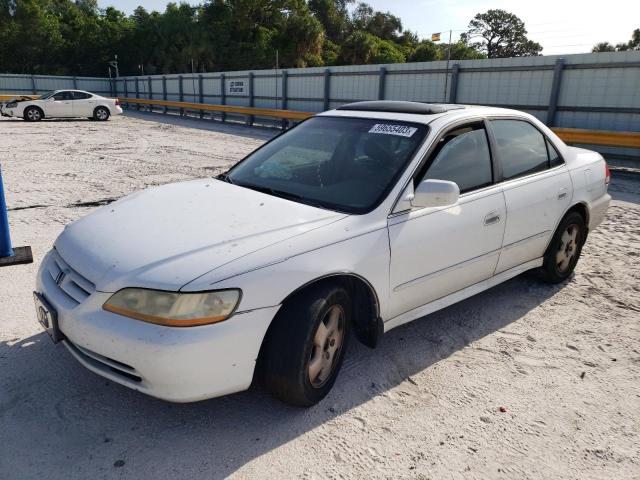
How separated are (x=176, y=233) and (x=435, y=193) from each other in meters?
1.47

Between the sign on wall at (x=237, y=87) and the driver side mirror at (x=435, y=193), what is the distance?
23053 mm

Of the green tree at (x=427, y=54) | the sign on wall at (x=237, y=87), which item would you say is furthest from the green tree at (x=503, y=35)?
the sign on wall at (x=237, y=87)

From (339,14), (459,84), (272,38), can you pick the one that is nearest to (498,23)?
(339,14)

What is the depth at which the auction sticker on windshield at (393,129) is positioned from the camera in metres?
3.36

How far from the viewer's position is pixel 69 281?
2645mm

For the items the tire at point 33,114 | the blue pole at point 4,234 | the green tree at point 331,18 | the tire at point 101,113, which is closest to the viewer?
the blue pole at point 4,234

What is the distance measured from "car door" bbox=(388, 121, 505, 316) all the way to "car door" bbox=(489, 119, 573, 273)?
0.17 metres

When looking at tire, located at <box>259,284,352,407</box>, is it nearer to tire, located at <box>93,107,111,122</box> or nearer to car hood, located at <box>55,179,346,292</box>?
car hood, located at <box>55,179,346,292</box>

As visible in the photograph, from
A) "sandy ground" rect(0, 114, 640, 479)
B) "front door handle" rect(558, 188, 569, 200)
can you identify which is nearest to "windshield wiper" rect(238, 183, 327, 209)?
"sandy ground" rect(0, 114, 640, 479)

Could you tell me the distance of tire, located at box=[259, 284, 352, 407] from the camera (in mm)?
2500

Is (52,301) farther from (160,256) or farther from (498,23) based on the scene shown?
(498,23)

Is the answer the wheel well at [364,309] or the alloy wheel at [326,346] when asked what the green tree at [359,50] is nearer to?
the wheel well at [364,309]

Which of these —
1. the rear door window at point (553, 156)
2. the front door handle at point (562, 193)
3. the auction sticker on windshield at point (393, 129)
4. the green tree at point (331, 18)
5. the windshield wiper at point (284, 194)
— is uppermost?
the green tree at point (331, 18)

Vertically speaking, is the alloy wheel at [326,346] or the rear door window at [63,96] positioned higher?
the rear door window at [63,96]
